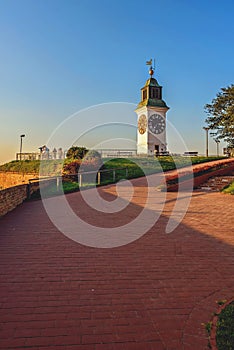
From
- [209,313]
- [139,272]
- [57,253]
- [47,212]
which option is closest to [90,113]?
[47,212]

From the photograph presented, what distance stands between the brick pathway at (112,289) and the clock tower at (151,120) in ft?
96.7

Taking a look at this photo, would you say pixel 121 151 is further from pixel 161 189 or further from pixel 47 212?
pixel 47 212

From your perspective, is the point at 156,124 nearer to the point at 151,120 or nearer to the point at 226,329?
the point at 151,120

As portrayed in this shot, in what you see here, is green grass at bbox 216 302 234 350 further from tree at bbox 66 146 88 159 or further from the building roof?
the building roof

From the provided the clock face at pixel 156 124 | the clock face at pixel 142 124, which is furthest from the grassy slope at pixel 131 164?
the clock face at pixel 142 124

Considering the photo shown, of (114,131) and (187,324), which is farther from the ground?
(114,131)

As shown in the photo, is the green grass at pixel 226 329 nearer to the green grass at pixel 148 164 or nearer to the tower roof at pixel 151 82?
the green grass at pixel 148 164

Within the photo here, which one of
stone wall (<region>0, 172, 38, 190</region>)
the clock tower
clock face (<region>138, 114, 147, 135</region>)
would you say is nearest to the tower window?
the clock tower

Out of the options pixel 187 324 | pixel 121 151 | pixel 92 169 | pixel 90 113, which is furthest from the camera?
pixel 121 151

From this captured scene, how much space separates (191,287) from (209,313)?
0.72 metres

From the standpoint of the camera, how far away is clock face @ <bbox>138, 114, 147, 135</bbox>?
121ft

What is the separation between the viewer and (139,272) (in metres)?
4.64

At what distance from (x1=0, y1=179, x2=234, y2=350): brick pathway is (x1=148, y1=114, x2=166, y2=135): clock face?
30582 mm

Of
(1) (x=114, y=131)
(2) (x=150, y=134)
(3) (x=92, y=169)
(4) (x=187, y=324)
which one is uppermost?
(2) (x=150, y=134)
